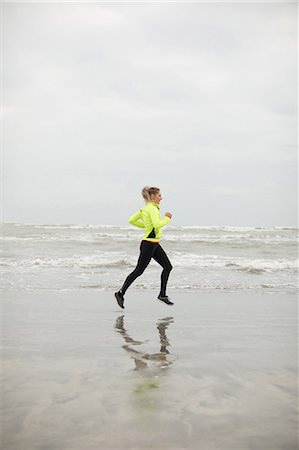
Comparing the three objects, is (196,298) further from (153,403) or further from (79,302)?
(153,403)

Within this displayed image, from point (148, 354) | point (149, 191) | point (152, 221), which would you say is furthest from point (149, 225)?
point (148, 354)

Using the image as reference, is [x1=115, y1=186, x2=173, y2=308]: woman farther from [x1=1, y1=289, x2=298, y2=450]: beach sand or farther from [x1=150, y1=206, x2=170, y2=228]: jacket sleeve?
[x1=1, y1=289, x2=298, y2=450]: beach sand

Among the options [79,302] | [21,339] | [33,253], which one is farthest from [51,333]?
[33,253]

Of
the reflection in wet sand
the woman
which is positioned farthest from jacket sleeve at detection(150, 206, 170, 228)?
the reflection in wet sand

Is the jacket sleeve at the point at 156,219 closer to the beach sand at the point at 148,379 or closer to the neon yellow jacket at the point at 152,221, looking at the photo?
A: the neon yellow jacket at the point at 152,221

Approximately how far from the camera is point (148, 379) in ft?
12.4

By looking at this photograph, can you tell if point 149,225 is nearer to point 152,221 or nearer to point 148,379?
point 152,221

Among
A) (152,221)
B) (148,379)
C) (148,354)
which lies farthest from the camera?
(152,221)

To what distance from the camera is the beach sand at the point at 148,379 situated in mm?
2699

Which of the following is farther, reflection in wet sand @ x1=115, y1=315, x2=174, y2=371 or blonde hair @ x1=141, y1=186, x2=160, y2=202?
blonde hair @ x1=141, y1=186, x2=160, y2=202

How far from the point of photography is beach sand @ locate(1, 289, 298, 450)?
2.70 metres

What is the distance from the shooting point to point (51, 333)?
565 centimetres

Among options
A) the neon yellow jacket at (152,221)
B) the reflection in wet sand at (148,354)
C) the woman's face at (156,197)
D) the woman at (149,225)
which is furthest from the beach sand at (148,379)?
the woman's face at (156,197)

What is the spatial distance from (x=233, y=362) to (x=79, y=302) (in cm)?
428
